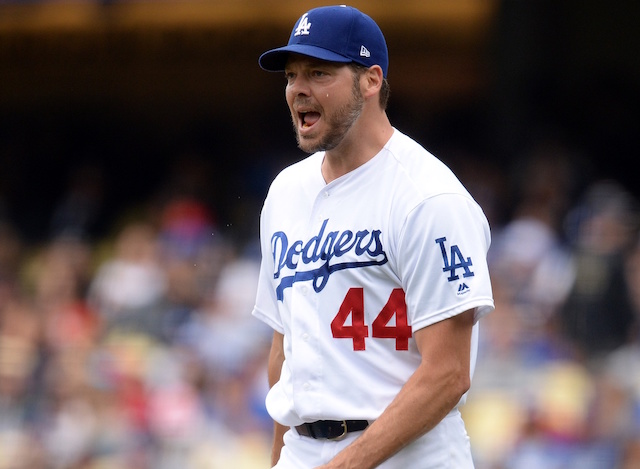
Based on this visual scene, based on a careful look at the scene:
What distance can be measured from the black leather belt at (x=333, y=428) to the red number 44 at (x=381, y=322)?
0.61 feet

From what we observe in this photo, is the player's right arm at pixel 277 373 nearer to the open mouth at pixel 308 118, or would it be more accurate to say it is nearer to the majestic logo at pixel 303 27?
the open mouth at pixel 308 118

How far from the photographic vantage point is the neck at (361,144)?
283 centimetres

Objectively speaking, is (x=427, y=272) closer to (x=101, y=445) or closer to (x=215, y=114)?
Answer: (x=101, y=445)

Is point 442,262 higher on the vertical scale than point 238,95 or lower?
lower

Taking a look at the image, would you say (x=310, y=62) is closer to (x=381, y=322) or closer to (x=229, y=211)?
(x=381, y=322)

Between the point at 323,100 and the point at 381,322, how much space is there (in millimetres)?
562

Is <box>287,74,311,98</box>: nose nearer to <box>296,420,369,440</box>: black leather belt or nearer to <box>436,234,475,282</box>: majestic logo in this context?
<box>436,234,475,282</box>: majestic logo

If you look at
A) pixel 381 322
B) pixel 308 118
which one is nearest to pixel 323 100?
pixel 308 118

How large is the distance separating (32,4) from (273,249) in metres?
8.83

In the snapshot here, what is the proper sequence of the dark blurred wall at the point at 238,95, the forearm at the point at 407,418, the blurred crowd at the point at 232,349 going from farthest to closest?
1. the dark blurred wall at the point at 238,95
2. the blurred crowd at the point at 232,349
3. the forearm at the point at 407,418

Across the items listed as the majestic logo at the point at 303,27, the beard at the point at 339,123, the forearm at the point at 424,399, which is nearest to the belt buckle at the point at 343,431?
the forearm at the point at 424,399

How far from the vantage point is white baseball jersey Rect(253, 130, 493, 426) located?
8.48 feet

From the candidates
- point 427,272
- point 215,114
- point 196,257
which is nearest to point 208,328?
point 196,257

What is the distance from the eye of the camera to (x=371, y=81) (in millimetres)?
2814
